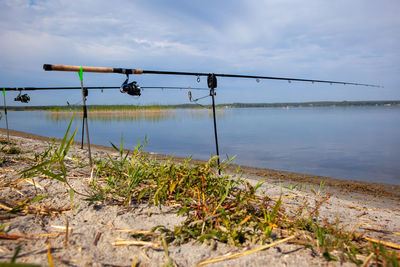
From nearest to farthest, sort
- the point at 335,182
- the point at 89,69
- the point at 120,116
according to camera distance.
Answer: the point at 89,69, the point at 335,182, the point at 120,116

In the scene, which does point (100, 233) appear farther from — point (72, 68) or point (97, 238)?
point (72, 68)

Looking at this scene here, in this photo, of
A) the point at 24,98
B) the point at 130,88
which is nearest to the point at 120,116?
the point at 24,98

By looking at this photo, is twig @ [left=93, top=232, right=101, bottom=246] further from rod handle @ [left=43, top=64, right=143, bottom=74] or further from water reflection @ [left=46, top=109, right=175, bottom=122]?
water reflection @ [left=46, top=109, right=175, bottom=122]

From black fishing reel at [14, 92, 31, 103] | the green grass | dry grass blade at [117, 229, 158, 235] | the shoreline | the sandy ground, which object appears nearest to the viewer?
the sandy ground

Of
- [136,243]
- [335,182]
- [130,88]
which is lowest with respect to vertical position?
[335,182]

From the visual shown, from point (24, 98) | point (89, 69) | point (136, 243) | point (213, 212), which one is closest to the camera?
point (136, 243)

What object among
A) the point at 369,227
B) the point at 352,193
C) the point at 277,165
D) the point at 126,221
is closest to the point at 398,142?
the point at 277,165

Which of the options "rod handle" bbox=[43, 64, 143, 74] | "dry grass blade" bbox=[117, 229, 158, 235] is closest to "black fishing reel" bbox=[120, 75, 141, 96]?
"rod handle" bbox=[43, 64, 143, 74]

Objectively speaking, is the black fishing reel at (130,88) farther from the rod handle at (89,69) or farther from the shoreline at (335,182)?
the shoreline at (335,182)

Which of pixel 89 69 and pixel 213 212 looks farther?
pixel 89 69

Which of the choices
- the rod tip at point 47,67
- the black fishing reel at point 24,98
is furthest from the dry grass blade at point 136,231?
the black fishing reel at point 24,98

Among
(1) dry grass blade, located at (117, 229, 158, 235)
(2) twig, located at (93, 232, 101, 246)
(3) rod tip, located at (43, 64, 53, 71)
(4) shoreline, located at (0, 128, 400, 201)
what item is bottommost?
(4) shoreline, located at (0, 128, 400, 201)

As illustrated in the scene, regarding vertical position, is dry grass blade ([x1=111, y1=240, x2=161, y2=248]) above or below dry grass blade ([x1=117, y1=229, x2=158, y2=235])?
below

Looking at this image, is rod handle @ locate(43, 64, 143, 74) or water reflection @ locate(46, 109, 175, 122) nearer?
rod handle @ locate(43, 64, 143, 74)
